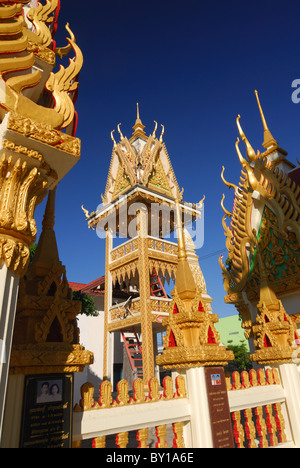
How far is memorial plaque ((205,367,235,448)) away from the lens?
4.27 m

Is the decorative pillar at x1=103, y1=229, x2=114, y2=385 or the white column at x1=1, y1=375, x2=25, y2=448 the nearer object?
the white column at x1=1, y1=375, x2=25, y2=448

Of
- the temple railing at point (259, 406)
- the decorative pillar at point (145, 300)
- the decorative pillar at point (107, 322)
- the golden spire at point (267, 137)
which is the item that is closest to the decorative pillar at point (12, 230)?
the temple railing at point (259, 406)

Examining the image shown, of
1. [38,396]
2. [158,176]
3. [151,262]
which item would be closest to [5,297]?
[38,396]

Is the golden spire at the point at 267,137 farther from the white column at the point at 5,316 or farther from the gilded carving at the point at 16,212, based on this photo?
the white column at the point at 5,316

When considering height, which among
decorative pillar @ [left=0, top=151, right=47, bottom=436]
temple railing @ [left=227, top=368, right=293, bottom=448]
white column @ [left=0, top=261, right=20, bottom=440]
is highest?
decorative pillar @ [left=0, top=151, right=47, bottom=436]

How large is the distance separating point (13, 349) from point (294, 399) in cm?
524

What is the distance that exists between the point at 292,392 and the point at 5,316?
18.2 feet

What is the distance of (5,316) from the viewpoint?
2.62m

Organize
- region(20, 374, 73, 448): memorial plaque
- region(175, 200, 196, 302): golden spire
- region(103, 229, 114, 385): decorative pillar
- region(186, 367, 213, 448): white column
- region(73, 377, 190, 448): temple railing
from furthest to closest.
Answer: region(103, 229, 114, 385): decorative pillar
region(175, 200, 196, 302): golden spire
region(186, 367, 213, 448): white column
region(73, 377, 190, 448): temple railing
region(20, 374, 73, 448): memorial plaque

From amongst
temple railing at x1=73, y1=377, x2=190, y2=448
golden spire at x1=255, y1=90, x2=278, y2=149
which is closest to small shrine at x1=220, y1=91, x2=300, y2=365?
golden spire at x1=255, y1=90, x2=278, y2=149

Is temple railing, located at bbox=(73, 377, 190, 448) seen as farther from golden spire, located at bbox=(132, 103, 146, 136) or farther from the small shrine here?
golden spire, located at bbox=(132, 103, 146, 136)

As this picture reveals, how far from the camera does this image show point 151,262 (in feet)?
53.4

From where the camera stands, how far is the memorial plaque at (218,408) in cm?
427

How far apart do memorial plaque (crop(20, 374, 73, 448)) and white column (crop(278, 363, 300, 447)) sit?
4411 mm
